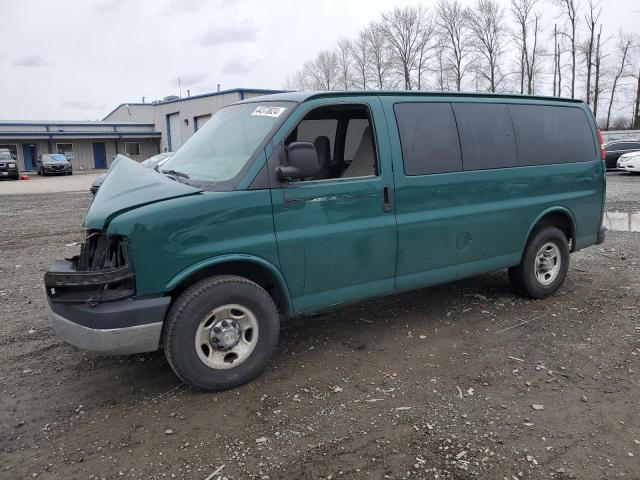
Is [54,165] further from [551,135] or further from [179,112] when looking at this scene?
[551,135]

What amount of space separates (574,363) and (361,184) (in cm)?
218

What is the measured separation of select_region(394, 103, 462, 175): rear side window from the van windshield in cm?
108

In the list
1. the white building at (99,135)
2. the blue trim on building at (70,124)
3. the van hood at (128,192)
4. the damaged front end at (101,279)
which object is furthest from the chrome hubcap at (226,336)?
the blue trim on building at (70,124)

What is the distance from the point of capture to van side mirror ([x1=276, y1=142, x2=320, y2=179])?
3.78 metres

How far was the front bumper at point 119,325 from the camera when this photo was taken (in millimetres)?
3440

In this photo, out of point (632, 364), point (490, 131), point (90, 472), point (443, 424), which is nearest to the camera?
point (90, 472)

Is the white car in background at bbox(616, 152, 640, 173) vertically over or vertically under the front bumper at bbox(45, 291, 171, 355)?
over

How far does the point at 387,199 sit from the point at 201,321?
178 centimetres

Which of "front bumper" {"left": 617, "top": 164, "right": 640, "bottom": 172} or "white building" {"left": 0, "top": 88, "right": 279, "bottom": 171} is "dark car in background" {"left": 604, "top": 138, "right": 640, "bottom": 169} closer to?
Answer: "front bumper" {"left": 617, "top": 164, "right": 640, "bottom": 172}

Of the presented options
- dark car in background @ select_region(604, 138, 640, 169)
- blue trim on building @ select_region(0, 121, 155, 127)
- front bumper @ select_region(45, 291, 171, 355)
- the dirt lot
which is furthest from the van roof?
blue trim on building @ select_region(0, 121, 155, 127)

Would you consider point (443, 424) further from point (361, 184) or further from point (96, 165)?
point (96, 165)

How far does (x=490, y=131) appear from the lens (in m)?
5.12

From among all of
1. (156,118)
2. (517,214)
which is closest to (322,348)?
(517,214)

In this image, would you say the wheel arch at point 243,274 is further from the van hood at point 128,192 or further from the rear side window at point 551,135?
the rear side window at point 551,135
